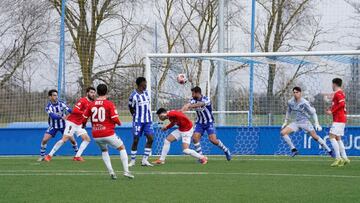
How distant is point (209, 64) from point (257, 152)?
4224 millimetres

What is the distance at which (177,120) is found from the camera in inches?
724

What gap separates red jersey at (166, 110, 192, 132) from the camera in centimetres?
1821

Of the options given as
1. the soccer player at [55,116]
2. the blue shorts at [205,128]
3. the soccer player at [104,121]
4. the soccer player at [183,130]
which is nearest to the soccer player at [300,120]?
the blue shorts at [205,128]

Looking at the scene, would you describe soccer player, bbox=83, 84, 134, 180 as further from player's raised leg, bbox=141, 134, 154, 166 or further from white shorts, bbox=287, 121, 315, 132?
white shorts, bbox=287, 121, 315, 132

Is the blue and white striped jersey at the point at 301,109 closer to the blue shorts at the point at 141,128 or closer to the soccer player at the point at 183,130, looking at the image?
the soccer player at the point at 183,130

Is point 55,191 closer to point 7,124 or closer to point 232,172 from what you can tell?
point 232,172

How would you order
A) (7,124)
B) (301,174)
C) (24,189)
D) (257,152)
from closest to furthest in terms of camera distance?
(24,189), (301,174), (257,152), (7,124)

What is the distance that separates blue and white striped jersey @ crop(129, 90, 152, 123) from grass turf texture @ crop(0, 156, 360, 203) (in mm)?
1477

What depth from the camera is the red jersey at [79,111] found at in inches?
825

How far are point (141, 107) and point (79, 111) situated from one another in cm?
307

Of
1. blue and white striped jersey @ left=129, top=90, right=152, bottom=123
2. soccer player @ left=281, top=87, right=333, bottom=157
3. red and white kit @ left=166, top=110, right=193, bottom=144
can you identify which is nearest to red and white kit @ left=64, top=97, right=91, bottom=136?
blue and white striped jersey @ left=129, top=90, right=152, bottom=123

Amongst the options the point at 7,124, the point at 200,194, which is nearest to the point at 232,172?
the point at 200,194

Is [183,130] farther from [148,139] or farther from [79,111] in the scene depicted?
[79,111]

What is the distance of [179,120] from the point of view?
18.4 meters
